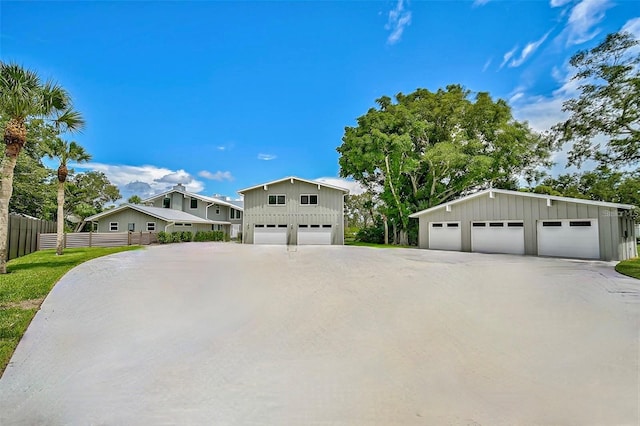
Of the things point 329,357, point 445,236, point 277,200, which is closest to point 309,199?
point 277,200

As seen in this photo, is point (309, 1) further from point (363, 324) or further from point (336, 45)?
point (363, 324)

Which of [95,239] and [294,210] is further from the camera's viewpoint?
[294,210]

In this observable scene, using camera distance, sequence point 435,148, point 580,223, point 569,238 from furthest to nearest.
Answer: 1. point 435,148
2. point 569,238
3. point 580,223

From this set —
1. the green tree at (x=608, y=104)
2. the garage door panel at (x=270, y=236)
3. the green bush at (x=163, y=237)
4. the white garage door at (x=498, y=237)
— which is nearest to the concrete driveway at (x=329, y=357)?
the white garage door at (x=498, y=237)

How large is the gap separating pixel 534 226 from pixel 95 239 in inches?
936

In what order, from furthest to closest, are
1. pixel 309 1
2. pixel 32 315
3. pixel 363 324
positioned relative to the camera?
1. pixel 309 1
2. pixel 32 315
3. pixel 363 324

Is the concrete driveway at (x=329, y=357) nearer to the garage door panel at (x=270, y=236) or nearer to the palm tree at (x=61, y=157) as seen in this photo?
the palm tree at (x=61, y=157)

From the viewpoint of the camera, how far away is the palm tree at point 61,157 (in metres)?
14.0

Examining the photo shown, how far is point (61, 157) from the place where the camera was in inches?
574

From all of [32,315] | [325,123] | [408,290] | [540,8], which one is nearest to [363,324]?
[408,290]

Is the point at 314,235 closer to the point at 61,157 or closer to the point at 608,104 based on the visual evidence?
the point at 61,157

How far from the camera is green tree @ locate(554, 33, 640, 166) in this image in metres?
12.8

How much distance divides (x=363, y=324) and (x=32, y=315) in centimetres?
558

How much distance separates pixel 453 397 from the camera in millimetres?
3039
